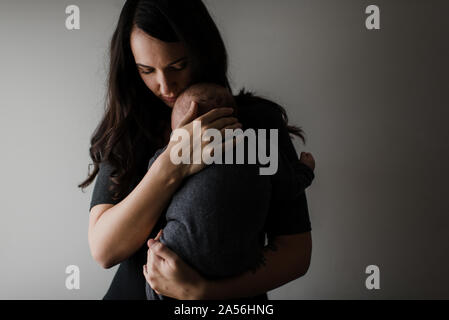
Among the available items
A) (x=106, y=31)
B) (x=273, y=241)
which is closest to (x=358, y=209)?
(x=273, y=241)

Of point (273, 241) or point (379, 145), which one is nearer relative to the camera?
point (273, 241)

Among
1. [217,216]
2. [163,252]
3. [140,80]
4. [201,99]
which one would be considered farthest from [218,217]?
[140,80]

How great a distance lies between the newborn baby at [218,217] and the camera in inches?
22.0

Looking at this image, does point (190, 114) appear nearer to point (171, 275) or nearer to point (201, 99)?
point (201, 99)

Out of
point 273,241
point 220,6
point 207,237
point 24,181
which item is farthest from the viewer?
point 24,181

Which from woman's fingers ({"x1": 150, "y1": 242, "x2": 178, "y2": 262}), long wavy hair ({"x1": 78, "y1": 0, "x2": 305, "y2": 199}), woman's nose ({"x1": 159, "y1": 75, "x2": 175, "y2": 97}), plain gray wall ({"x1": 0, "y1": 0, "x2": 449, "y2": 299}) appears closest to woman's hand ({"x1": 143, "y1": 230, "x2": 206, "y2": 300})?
woman's fingers ({"x1": 150, "y1": 242, "x2": 178, "y2": 262})

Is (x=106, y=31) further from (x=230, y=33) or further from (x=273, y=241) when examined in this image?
(x=273, y=241)

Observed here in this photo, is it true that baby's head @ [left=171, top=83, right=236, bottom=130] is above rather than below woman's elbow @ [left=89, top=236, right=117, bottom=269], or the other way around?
above

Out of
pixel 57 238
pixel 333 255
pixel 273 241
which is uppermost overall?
pixel 273 241

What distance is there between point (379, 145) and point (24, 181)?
1.37 m

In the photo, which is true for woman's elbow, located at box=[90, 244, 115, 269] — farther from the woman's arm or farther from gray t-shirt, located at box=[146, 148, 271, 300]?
gray t-shirt, located at box=[146, 148, 271, 300]

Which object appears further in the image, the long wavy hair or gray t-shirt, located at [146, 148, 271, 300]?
the long wavy hair

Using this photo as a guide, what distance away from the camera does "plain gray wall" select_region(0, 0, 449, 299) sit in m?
1.14

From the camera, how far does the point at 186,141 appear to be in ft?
2.02
